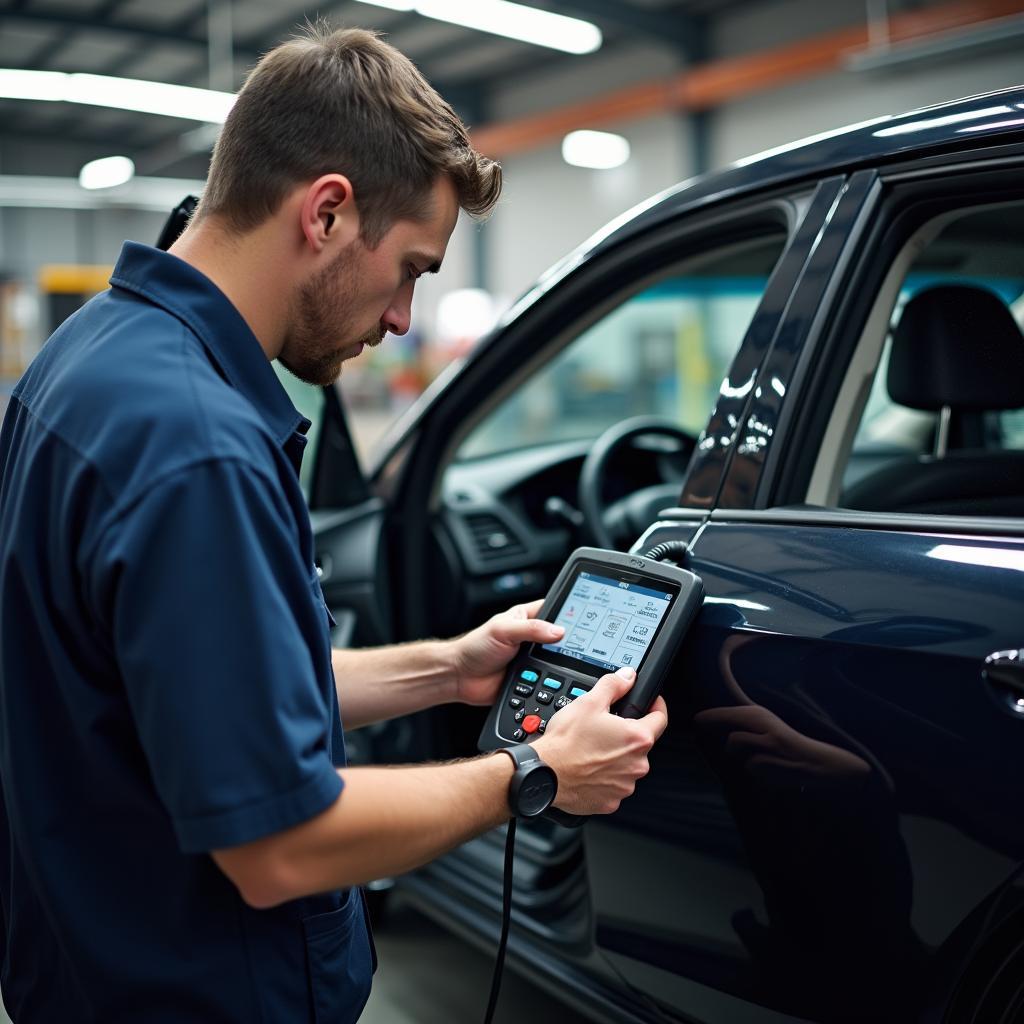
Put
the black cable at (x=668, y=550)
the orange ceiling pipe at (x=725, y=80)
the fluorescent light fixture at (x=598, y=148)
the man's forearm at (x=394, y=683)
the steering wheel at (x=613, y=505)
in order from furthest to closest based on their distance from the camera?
the fluorescent light fixture at (x=598, y=148)
the orange ceiling pipe at (x=725, y=80)
the steering wheel at (x=613, y=505)
the man's forearm at (x=394, y=683)
the black cable at (x=668, y=550)

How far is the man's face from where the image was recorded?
3.58ft

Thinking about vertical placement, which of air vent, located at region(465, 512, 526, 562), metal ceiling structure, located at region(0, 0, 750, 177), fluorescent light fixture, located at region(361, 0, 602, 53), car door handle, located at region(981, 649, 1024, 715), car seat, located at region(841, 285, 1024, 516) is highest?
metal ceiling structure, located at region(0, 0, 750, 177)

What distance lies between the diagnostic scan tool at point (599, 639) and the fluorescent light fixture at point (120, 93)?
796cm

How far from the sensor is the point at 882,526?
126 centimetres

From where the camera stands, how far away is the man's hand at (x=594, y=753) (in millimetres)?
1177

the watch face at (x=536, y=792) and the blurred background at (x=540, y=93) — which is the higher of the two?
the blurred background at (x=540, y=93)

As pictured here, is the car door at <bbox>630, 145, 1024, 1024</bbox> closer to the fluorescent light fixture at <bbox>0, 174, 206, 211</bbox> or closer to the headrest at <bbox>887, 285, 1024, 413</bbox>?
the headrest at <bbox>887, 285, 1024, 413</bbox>

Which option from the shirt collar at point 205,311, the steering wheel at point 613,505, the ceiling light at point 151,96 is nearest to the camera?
the shirt collar at point 205,311

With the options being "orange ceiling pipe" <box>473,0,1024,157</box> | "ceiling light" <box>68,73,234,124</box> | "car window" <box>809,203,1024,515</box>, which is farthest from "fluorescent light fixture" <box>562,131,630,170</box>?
"car window" <box>809,203,1024,515</box>

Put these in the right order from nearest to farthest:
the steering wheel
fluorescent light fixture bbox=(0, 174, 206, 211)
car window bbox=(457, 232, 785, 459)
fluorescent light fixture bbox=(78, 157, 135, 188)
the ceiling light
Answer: the steering wheel < the ceiling light < car window bbox=(457, 232, 785, 459) < fluorescent light fixture bbox=(78, 157, 135, 188) < fluorescent light fixture bbox=(0, 174, 206, 211)

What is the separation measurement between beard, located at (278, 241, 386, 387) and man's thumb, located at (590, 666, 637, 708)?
453 millimetres

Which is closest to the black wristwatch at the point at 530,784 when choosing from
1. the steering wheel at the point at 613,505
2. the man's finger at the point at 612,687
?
the man's finger at the point at 612,687

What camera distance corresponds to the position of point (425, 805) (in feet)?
3.33

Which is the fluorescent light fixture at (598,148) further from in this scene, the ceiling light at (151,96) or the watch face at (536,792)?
the watch face at (536,792)
